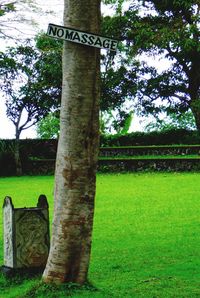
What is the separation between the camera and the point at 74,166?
5375 mm

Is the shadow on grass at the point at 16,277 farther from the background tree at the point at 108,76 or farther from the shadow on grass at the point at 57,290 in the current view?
the background tree at the point at 108,76

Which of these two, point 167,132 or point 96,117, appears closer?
point 96,117

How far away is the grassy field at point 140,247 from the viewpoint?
599 centimetres

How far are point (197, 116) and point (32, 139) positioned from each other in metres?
7.23

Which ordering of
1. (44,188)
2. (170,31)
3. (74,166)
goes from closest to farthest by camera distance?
(74,166), (44,188), (170,31)

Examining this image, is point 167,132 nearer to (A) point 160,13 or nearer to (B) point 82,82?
(A) point 160,13

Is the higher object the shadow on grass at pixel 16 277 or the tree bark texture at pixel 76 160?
the tree bark texture at pixel 76 160

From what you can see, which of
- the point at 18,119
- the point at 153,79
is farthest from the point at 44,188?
the point at 153,79

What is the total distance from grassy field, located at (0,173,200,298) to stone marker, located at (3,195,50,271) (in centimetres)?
21

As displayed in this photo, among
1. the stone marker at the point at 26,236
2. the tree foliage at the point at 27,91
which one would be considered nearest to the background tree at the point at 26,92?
the tree foliage at the point at 27,91

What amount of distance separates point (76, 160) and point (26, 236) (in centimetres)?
Answer: 159

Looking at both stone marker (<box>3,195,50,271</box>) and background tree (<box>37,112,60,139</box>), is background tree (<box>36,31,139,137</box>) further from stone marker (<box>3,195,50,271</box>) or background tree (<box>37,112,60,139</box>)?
stone marker (<box>3,195,50,271</box>)

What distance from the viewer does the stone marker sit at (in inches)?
258

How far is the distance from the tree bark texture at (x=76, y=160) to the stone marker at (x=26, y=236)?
1088mm
